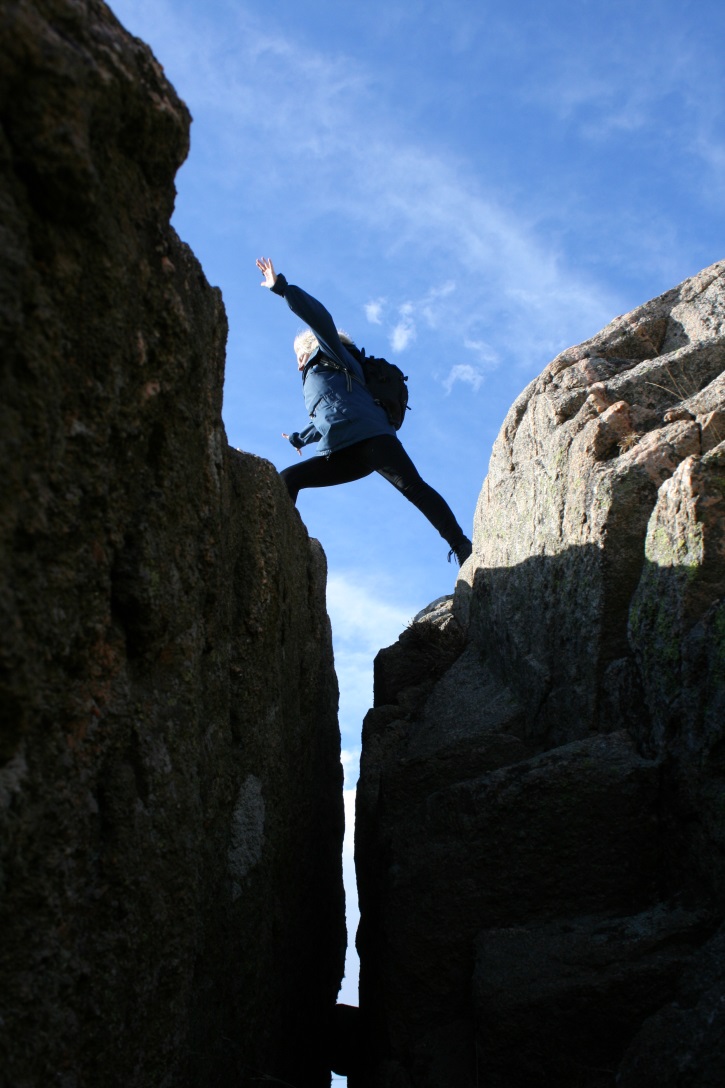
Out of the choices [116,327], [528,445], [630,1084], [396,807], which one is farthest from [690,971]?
[528,445]

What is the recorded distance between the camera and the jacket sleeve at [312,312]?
1073 cm

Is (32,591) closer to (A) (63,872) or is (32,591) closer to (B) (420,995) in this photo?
(A) (63,872)

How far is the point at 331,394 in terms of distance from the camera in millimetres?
11078

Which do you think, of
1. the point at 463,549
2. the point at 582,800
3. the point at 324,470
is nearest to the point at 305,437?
the point at 324,470

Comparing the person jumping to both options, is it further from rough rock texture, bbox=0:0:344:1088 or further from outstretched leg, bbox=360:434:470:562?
rough rock texture, bbox=0:0:344:1088

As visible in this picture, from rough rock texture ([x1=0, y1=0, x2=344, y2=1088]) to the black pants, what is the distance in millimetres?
5052

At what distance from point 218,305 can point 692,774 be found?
3.83 meters

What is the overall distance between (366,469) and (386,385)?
96 cm

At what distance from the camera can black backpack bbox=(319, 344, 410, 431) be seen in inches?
452

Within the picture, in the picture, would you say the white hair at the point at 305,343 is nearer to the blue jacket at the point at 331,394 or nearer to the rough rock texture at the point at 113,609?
the blue jacket at the point at 331,394

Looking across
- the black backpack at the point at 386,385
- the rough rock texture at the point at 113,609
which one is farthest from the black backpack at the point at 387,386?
the rough rock texture at the point at 113,609

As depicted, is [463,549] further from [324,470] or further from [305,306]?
[305,306]

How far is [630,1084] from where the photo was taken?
4875 mm

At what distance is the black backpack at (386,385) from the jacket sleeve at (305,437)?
0.73 meters
